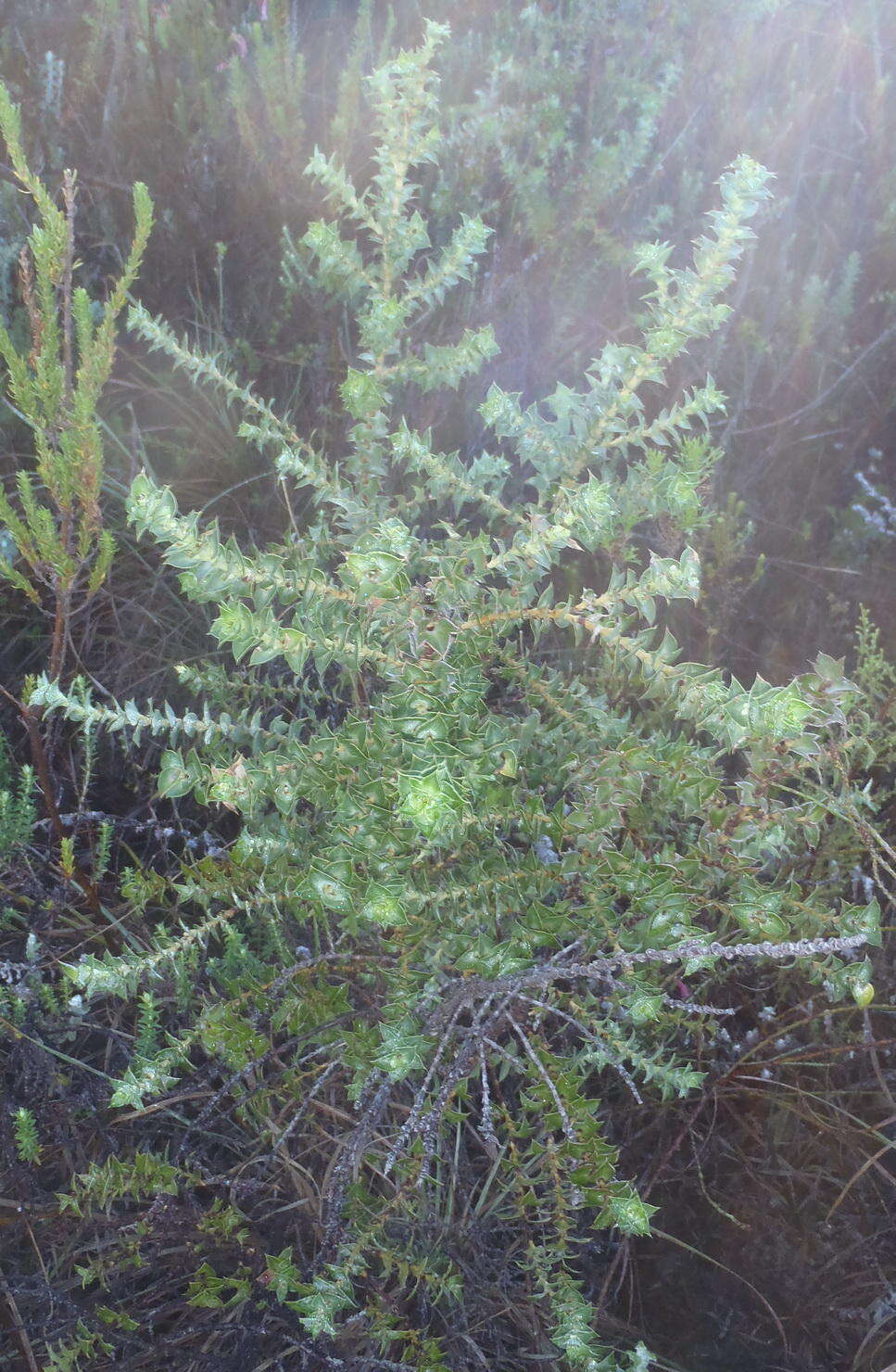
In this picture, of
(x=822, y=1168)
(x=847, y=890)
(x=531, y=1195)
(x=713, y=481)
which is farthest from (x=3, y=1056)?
(x=713, y=481)

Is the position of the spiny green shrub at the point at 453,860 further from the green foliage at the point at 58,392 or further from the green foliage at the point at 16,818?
the green foliage at the point at 16,818

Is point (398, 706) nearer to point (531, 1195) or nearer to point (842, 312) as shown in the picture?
point (531, 1195)

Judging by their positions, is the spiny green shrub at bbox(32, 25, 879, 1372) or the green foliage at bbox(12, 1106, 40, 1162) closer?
the spiny green shrub at bbox(32, 25, 879, 1372)

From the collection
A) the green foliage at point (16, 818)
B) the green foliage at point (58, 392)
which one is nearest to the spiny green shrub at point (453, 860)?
the green foliage at point (58, 392)

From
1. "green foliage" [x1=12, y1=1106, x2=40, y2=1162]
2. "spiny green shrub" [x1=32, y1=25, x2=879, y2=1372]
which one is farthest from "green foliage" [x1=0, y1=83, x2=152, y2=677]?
"green foliage" [x1=12, y1=1106, x2=40, y2=1162]

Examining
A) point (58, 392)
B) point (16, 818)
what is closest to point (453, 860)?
point (16, 818)

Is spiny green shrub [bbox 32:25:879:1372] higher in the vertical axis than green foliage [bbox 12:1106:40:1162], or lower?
higher

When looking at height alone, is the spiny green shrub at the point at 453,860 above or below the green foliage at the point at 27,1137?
above

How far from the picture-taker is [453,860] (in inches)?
70.4

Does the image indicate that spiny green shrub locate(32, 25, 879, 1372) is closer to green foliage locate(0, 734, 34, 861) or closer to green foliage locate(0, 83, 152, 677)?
green foliage locate(0, 83, 152, 677)

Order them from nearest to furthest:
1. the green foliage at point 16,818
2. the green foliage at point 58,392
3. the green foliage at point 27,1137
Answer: the green foliage at point 27,1137
the green foliage at point 58,392
the green foliage at point 16,818

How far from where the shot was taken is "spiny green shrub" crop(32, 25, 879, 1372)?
56.9 inches

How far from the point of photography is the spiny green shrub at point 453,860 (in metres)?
1.45

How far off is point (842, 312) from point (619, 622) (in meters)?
2.00
